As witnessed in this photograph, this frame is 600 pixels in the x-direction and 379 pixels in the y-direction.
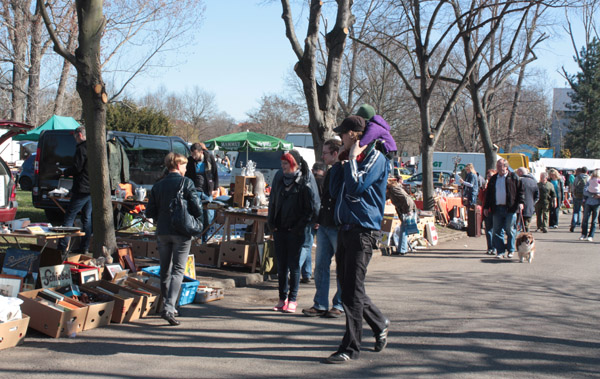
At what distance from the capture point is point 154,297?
6.61m

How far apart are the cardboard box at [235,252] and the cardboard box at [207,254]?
0.84 feet

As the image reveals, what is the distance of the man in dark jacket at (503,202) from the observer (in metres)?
11.8

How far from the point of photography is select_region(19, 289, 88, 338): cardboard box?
18.3 feet

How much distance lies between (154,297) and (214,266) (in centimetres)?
290

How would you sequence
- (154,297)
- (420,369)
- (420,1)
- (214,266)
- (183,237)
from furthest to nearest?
1. (420,1)
2. (214,266)
3. (154,297)
4. (183,237)
5. (420,369)

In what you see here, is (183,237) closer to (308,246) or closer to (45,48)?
(308,246)

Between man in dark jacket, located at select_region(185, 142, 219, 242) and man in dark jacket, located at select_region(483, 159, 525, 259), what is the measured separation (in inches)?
231

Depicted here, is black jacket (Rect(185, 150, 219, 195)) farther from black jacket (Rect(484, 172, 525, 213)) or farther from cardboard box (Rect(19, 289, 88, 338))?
black jacket (Rect(484, 172, 525, 213))

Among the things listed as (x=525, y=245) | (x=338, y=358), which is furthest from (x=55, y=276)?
(x=525, y=245)

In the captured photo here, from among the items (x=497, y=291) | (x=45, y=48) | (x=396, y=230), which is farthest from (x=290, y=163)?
(x=45, y=48)

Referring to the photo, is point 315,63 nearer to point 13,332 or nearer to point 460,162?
point 13,332

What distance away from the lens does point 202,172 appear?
34.6ft

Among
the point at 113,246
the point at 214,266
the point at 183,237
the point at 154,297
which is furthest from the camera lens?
the point at 214,266

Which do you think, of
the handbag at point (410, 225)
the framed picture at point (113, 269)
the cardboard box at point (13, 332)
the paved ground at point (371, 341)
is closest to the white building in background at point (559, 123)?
the handbag at point (410, 225)
